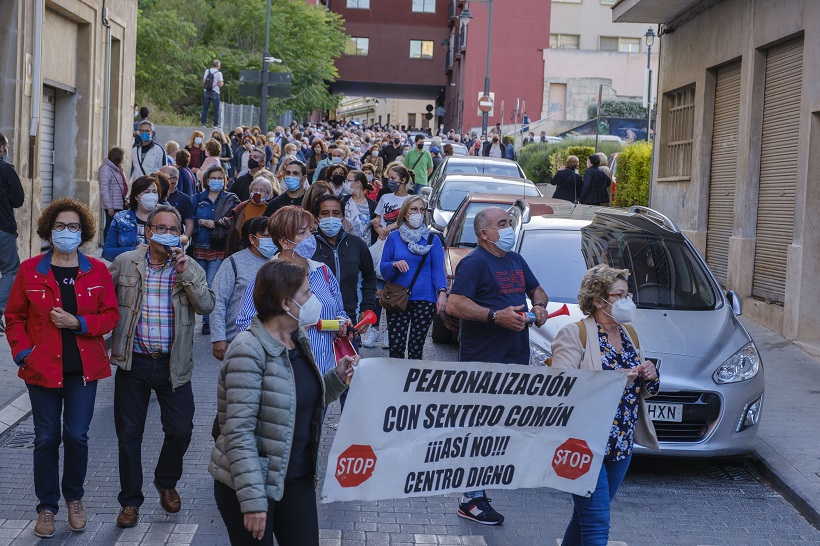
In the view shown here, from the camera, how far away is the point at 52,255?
6465 millimetres

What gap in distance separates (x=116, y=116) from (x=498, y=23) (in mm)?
46414

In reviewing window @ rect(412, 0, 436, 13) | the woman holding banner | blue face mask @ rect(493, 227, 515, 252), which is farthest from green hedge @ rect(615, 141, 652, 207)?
window @ rect(412, 0, 436, 13)

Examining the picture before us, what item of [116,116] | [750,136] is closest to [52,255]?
[750,136]

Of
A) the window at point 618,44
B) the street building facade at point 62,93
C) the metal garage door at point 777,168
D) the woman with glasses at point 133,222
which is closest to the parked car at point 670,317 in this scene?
the woman with glasses at point 133,222

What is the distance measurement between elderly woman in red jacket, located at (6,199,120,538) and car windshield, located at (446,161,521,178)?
47.3 ft

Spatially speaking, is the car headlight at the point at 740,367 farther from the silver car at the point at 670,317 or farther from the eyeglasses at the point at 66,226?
the eyeglasses at the point at 66,226

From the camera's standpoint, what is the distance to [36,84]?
52.3 ft

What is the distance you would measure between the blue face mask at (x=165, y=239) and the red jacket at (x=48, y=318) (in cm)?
33

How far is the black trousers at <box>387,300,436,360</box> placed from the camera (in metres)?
9.37

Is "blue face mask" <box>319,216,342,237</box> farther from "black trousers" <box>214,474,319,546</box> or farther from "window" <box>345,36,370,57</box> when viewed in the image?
"window" <box>345,36,370,57</box>

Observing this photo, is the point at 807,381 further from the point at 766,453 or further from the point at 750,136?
the point at 750,136

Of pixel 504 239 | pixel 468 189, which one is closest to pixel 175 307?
pixel 504 239

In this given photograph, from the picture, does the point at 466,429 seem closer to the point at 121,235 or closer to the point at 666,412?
the point at 666,412

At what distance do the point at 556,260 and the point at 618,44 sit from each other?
226ft
